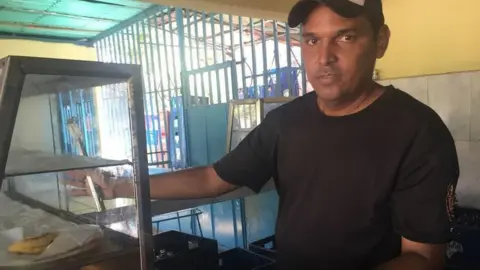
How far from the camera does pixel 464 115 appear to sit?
2.32 meters

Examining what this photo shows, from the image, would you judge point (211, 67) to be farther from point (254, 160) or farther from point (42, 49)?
point (42, 49)

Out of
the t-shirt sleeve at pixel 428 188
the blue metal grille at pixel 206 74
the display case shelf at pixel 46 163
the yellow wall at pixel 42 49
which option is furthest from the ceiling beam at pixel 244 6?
the yellow wall at pixel 42 49

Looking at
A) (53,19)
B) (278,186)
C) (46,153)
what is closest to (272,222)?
(278,186)

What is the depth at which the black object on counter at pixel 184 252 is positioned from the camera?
2.00m

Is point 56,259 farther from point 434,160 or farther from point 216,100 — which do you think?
point 216,100

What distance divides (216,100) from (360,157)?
→ 3.55 m

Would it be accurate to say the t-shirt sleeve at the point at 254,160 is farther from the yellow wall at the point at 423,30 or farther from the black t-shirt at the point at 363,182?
the yellow wall at the point at 423,30

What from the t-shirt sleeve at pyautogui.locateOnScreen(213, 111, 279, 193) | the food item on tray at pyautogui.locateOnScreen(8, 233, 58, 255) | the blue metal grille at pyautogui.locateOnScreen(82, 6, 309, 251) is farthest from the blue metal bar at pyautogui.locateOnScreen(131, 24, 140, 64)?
the food item on tray at pyautogui.locateOnScreen(8, 233, 58, 255)

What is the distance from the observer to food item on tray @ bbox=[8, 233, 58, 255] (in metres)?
0.84

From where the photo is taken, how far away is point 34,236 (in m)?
0.92

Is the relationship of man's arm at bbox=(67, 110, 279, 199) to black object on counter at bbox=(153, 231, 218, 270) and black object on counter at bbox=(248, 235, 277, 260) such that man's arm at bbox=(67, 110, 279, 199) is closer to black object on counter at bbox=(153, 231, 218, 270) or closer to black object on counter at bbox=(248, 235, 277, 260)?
black object on counter at bbox=(153, 231, 218, 270)

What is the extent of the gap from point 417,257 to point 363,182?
0.64ft

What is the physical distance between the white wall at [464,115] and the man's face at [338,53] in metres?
1.58

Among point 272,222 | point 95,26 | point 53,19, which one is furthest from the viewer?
point 95,26
